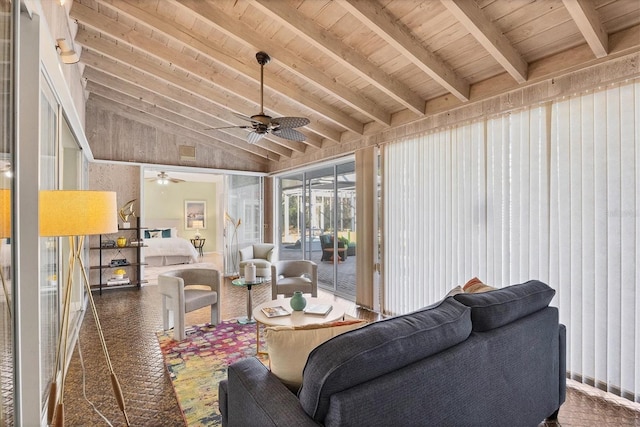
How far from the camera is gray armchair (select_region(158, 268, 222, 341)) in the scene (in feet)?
11.6

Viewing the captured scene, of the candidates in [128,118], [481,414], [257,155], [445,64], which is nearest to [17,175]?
[481,414]

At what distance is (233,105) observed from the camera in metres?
5.00

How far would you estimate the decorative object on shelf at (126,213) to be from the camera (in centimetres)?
619

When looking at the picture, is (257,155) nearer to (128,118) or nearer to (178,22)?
(128,118)

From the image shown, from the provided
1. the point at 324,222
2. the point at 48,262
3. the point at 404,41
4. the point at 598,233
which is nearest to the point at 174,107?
the point at 324,222

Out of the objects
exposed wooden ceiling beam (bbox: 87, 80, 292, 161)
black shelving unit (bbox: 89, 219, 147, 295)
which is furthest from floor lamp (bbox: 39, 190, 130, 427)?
black shelving unit (bbox: 89, 219, 147, 295)

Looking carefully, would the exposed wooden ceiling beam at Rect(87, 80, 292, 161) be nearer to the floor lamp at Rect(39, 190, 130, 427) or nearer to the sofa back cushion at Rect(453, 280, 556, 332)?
the floor lamp at Rect(39, 190, 130, 427)

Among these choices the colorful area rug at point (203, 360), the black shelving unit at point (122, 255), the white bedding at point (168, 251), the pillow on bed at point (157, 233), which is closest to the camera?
the colorful area rug at point (203, 360)

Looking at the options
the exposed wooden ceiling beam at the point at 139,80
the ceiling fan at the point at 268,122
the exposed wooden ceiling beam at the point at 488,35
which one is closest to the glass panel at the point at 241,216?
the exposed wooden ceiling beam at the point at 139,80

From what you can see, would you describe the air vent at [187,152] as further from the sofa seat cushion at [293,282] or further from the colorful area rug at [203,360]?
the colorful area rug at [203,360]

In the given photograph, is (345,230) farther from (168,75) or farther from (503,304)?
(503,304)

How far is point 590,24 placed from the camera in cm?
220

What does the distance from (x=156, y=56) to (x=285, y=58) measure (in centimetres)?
158

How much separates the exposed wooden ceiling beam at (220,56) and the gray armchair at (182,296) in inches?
94.0
